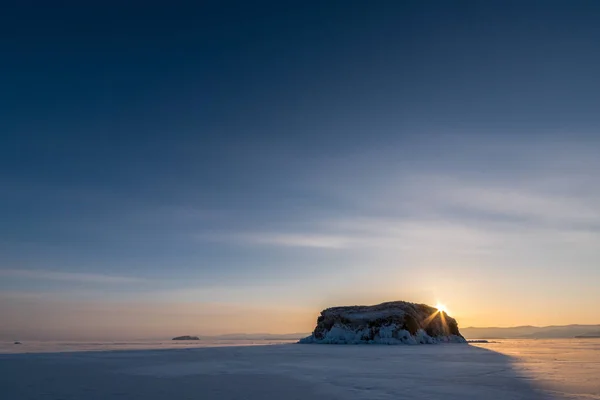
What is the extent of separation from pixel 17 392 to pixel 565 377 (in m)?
13.3

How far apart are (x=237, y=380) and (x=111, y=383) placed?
3169mm

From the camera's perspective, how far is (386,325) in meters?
52.1

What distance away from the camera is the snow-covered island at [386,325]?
51.5m

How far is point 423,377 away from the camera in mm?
12227

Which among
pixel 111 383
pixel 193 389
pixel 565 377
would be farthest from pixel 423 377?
pixel 111 383

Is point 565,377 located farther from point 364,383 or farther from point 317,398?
point 317,398

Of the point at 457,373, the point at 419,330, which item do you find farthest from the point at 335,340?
the point at 457,373

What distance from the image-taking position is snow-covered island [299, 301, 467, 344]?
51469 mm

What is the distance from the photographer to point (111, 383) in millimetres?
11250

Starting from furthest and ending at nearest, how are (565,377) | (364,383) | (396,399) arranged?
(565,377)
(364,383)
(396,399)

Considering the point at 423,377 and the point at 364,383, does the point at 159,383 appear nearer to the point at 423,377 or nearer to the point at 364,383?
the point at 364,383

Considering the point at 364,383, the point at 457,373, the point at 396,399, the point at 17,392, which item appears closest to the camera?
the point at 396,399

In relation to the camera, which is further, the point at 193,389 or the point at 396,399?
the point at 193,389

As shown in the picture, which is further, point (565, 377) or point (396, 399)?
point (565, 377)
